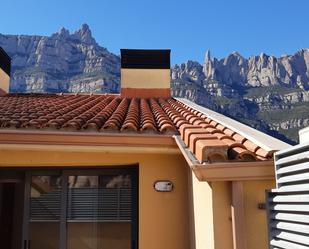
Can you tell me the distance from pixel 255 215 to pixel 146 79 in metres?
A: 8.01

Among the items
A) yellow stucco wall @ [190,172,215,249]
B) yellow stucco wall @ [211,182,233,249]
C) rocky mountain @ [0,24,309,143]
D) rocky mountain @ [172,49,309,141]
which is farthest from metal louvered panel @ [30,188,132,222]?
rocky mountain @ [0,24,309,143]

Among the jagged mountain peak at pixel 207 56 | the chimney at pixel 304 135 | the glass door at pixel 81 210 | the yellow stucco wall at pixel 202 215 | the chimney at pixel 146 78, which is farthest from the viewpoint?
the jagged mountain peak at pixel 207 56

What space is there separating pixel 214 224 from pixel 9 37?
119348 millimetres

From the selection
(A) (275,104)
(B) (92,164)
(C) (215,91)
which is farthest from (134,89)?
(C) (215,91)

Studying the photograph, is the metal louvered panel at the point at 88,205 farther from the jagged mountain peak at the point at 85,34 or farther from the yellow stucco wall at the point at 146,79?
the jagged mountain peak at the point at 85,34

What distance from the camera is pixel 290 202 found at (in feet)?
9.36

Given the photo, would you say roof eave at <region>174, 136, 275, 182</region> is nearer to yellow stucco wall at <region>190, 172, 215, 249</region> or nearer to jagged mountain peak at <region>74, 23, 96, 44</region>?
yellow stucco wall at <region>190, 172, 215, 249</region>

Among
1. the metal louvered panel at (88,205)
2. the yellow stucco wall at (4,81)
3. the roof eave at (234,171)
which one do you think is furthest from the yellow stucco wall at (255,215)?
the yellow stucco wall at (4,81)

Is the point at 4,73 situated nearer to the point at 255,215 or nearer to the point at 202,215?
the point at 202,215

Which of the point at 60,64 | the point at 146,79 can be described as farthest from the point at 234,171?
the point at 60,64

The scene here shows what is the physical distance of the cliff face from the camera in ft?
308

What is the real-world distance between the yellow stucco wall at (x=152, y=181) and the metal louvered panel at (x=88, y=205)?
58cm

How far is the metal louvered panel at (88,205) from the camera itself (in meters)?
6.25

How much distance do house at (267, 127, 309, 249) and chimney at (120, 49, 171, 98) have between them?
8.16 meters
